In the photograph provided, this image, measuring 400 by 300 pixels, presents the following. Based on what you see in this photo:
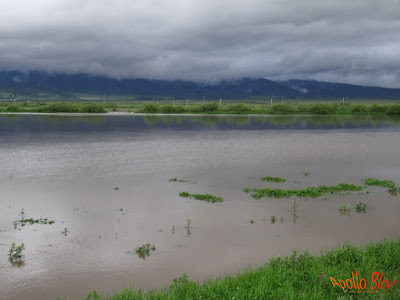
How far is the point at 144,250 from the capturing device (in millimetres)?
12000

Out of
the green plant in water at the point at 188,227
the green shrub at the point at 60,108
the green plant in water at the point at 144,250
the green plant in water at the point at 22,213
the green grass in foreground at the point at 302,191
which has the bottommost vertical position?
the green plant in water at the point at 144,250

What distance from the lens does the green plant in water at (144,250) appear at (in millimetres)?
11867

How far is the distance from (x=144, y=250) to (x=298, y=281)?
499cm

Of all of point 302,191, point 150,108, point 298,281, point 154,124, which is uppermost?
point 150,108

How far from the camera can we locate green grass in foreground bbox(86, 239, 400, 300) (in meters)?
8.35

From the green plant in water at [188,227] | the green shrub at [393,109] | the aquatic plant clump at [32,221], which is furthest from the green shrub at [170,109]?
the green plant in water at [188,227]

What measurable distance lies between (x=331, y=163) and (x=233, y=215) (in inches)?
620

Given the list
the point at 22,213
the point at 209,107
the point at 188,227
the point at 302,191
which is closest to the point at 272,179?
the point at 302,191

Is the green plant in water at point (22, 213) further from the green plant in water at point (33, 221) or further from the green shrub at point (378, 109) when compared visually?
the green shrub at point (378, 109)

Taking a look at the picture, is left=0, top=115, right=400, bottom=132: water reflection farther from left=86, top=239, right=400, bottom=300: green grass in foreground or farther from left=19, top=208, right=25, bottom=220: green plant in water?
left=86, top=239, right=400, bottom=300: green grass in foreground

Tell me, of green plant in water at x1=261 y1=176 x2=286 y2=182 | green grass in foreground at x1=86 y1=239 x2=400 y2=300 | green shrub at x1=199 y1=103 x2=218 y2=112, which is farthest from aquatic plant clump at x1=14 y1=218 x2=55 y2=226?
green shrub at x1=199 y1=103 x2=218 y2=112

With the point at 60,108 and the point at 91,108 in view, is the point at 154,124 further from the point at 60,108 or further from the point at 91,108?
the point at 60,108

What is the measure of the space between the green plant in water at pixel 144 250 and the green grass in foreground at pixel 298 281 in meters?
2.37

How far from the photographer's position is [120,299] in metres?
8.30
